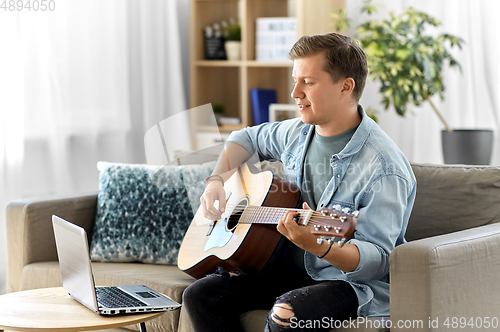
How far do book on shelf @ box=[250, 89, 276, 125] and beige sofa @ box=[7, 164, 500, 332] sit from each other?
134 centimetres

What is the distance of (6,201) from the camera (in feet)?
8.97

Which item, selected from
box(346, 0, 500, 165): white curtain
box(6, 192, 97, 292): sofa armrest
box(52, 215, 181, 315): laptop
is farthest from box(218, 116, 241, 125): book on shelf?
box(52, 215, 181, 315): laptop

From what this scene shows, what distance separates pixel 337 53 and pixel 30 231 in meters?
1.36

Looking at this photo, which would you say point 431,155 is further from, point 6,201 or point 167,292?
point 6,201

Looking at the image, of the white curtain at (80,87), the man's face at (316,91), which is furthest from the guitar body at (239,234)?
the white curtain at (80,87)

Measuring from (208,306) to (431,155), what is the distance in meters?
2.10

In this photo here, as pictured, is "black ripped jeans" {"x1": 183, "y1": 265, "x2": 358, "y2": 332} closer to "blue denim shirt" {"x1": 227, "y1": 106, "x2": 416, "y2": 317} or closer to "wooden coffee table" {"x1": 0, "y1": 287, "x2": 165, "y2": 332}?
"blue denim shirt" {"x1": 227, "y1": 106, "x2": 416, "y2": 317}

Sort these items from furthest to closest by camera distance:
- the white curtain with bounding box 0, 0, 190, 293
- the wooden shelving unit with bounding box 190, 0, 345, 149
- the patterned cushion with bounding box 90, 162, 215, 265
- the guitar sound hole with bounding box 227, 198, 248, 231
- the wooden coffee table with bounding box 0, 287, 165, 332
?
the wooden shelving unit with bounding box 190, 0, 345, 149 < the white curtain with bounding box 0, 0, 190, 293 < the patterned cushion with bounding box 90, 162, 215, 265 < the guitar sound hole with bounding box 227, 198, 248, 231 < the wooden coffee table with bounding box 0, 287, 165, 332

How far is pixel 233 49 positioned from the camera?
11.5 feet

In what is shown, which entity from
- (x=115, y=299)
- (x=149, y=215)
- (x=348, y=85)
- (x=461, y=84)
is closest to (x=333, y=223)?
(x=348, y=85)

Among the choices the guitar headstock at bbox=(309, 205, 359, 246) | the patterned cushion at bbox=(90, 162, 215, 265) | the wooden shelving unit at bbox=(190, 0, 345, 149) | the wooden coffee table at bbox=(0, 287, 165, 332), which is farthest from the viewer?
the wooden shelving unit at bbox=(190, 0, 345, 149)

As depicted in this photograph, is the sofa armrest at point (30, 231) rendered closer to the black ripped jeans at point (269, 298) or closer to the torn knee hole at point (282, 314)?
the black ripped jeans at point (269, 298)

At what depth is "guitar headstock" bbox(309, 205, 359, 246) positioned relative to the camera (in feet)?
4.02

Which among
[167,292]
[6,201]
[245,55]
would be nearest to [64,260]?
[167,292]
